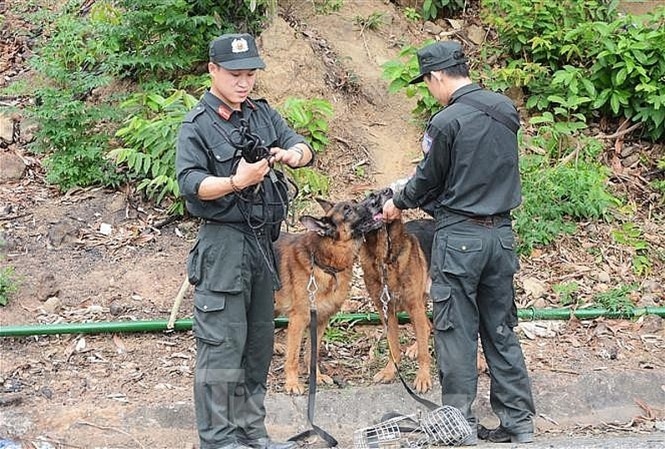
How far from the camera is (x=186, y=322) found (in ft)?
24.0

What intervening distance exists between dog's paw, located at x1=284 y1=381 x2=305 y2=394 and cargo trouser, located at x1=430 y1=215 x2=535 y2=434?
134 cm

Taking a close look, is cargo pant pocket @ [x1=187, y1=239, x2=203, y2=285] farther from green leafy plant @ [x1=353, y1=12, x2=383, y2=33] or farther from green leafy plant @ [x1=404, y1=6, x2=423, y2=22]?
green leafy plant @ [x1=404, y1=6, x2=423, y2=22]

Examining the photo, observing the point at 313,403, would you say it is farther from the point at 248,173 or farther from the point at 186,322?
the point at 248,173

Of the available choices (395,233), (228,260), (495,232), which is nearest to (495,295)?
(495,232)

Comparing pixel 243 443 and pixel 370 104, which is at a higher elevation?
pixel 370 104

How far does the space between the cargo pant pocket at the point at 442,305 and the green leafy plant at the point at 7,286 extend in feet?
12.7

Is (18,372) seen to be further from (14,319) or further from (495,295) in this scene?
(495,295)

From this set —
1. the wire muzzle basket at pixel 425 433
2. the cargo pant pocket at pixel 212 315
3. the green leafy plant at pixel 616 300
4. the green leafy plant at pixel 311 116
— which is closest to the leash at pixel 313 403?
the wire muzzle basket at pixel 425 433

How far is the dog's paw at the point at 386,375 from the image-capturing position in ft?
22.9

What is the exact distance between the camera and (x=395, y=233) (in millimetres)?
6820

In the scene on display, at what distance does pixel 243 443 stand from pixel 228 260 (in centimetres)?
127

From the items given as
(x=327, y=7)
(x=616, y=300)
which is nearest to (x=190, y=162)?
(x=616, y=300)

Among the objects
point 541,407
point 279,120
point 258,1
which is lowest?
point 541,407

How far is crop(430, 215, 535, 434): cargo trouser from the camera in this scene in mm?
5664
